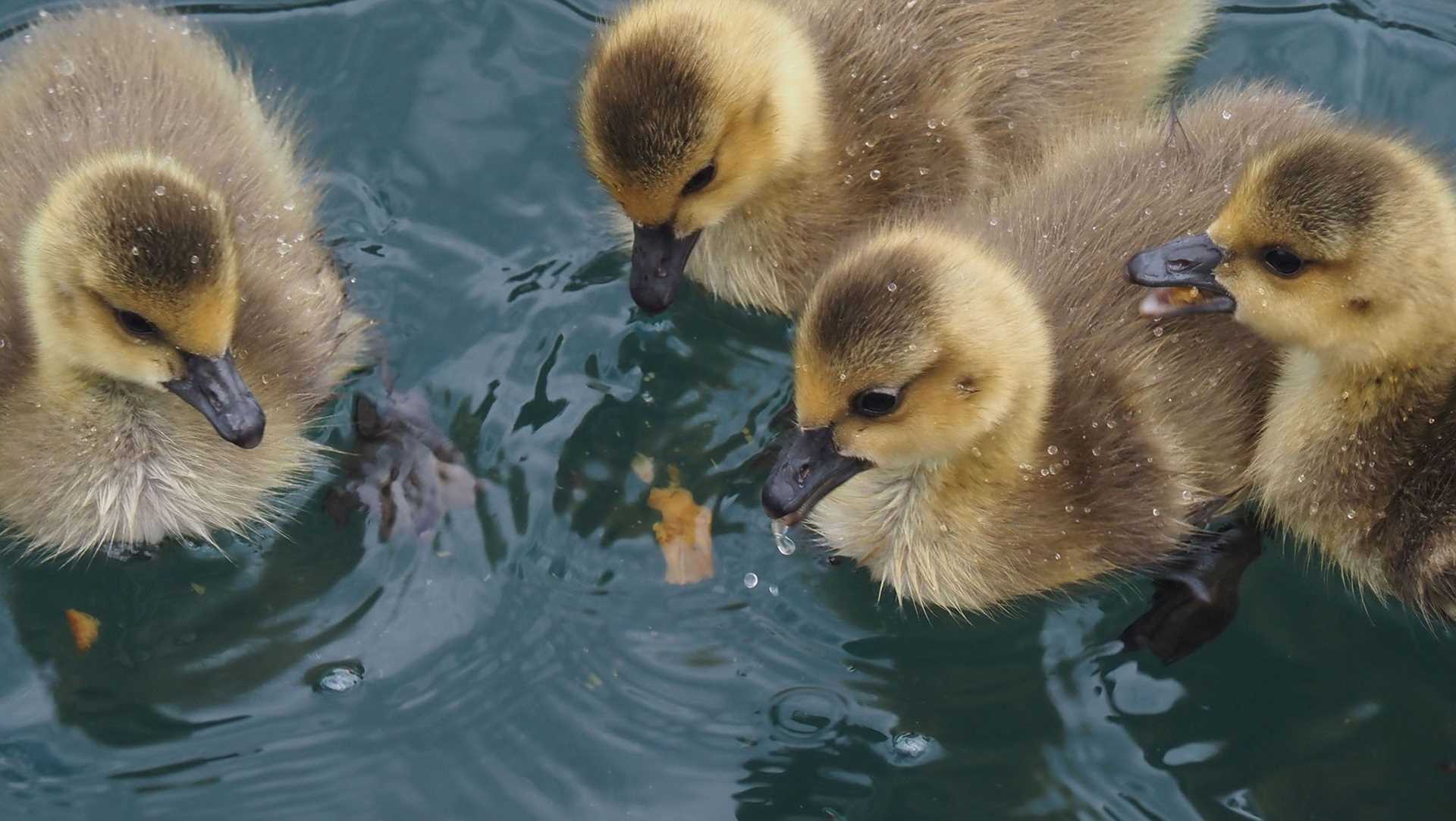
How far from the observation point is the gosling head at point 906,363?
3.32 meters

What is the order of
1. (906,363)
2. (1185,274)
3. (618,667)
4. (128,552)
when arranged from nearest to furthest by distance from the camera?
(906,363) < (1185,274) < (618,667) < (128,552)

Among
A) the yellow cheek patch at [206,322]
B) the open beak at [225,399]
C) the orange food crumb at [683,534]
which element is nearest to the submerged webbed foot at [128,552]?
the open beak at [225,399]

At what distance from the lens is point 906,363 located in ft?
11.0


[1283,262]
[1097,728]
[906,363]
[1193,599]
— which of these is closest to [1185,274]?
[1283,262]

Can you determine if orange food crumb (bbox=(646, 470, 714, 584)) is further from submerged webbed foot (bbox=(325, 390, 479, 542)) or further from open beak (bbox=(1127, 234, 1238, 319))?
open beak (bbox=(1127, 234, 1238, 319))

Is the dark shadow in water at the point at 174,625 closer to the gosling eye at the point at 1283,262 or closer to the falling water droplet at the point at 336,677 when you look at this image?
the falling water droplet at the point at 336,677

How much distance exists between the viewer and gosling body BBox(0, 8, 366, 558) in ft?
11.3

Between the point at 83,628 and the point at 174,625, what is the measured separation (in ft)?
0.64

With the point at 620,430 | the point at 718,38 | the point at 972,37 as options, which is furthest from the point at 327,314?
the point at 972,37

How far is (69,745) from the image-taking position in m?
3.73

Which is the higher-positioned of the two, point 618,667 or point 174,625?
point 174,625

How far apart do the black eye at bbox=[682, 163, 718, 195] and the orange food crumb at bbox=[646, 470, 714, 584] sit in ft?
2.16

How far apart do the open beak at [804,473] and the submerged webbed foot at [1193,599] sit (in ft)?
2.57

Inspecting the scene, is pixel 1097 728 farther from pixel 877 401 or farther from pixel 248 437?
pixel 248 437
